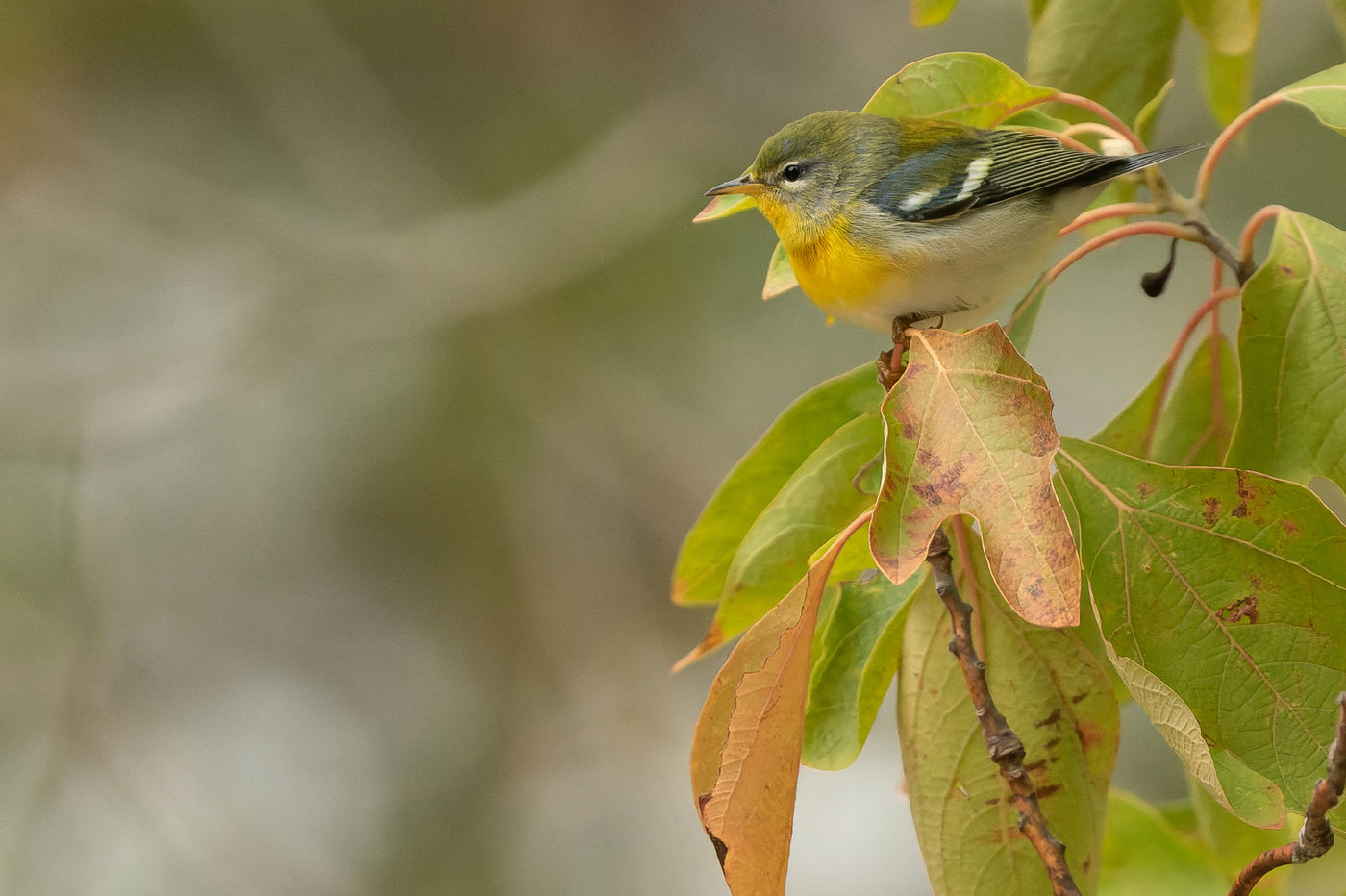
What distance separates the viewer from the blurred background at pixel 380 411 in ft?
13.5

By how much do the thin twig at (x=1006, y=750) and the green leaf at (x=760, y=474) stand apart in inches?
12.5

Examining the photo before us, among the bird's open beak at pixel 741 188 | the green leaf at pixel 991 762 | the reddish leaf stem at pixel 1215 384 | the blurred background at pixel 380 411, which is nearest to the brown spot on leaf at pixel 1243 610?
the green leaf at pixel 991 762

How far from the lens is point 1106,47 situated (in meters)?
1.20

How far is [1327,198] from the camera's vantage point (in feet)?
10.2

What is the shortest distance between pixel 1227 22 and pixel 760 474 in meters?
0.62

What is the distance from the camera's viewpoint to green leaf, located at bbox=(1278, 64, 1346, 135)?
3.03ft

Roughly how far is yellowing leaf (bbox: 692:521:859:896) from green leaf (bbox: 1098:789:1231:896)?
23.4 inches

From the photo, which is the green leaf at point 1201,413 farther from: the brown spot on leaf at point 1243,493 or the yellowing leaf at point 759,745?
the yellowing leaf at point 759,745

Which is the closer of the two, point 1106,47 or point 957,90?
point 957,90

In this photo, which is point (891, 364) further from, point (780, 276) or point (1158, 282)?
point (1158, 282)

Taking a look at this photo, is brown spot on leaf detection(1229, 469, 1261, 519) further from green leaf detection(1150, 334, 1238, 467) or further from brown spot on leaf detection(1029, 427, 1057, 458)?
green leaf detection(1150, 334, 1238, 467)

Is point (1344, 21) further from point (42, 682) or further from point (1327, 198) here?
point (42, 682)

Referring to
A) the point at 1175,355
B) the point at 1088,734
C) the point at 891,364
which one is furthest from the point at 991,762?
the point at 1175,355

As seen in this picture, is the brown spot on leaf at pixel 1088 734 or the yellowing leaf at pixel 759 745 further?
the brown spot on leaf at pixel 1088 734
